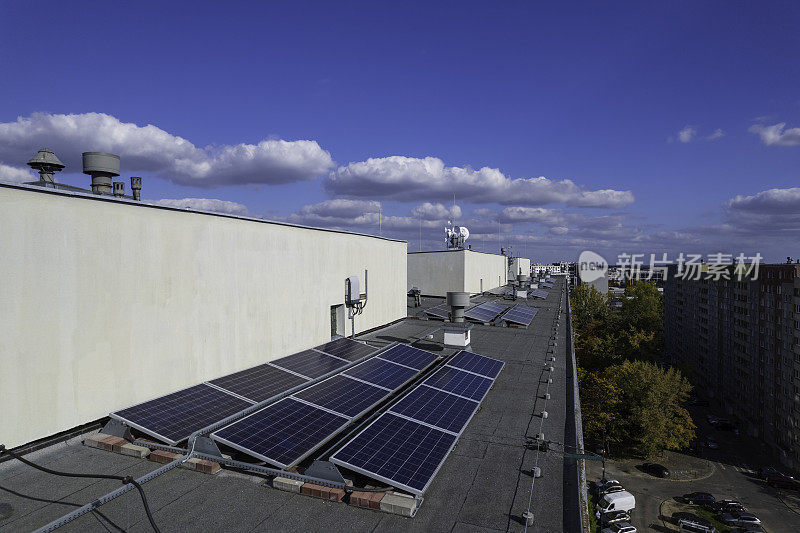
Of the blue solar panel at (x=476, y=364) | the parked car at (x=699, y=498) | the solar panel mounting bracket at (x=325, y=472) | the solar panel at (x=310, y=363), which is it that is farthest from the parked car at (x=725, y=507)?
the solar panel mounting bracket at (x=325, y=472)

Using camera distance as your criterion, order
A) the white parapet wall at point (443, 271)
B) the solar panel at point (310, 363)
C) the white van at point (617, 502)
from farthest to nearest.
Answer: the white parapet wall at point (443, 271)
the white van at point (617, 502)
the solar panel at point (310, 363)

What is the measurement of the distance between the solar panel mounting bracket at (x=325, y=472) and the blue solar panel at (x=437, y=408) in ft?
10.7

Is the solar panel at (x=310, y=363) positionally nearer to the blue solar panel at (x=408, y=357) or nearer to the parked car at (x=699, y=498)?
the blue solar panel at (x=408, y=357)

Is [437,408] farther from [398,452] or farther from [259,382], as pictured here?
[259,382]

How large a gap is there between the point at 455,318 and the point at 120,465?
20180mm

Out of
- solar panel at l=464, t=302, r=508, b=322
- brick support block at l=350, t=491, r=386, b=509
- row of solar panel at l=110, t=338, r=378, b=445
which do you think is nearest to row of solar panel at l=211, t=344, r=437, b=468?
row of solar panel at l=110, t=338, r=378, b=445

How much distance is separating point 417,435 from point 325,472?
2722 mm

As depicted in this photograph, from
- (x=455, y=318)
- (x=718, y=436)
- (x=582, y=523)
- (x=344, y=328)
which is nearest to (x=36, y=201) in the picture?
(x=582, y=523)

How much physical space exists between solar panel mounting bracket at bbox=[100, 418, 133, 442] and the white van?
1437 inches

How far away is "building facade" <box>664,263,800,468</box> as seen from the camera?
1900 inches

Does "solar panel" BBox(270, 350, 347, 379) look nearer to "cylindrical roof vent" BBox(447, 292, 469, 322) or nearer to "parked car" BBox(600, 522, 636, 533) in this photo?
"cylindrical roof vent" BBox(447, 292, 469, 322)

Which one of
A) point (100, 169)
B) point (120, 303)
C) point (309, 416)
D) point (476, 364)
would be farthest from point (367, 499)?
point (100, 169)

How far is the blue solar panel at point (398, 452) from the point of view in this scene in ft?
29.9

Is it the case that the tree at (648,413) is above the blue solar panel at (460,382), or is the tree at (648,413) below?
below
